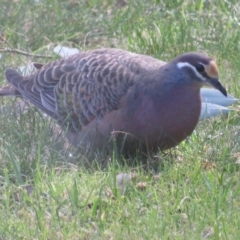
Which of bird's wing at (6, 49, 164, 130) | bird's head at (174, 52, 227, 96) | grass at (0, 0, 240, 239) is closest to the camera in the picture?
grass at (0, 0, 240, 239)

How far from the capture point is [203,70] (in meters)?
5.18

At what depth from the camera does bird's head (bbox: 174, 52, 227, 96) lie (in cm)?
517

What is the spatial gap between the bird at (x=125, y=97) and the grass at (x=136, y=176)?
14 cm

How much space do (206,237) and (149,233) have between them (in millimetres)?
291

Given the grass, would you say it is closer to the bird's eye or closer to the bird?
the bird

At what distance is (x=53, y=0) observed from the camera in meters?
8.11

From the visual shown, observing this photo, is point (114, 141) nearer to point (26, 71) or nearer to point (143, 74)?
point (143, 74)

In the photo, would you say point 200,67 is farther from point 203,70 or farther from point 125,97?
point 125,97

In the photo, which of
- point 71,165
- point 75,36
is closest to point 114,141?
point 71,165

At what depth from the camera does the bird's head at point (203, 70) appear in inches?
203

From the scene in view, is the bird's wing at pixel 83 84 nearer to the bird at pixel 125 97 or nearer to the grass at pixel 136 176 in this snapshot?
the bird at pixel 125 97

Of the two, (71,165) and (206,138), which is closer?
(71,165)

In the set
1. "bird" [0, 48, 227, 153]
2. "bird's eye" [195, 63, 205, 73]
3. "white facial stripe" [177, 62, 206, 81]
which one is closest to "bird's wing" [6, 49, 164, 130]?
"bird" [0, 48, 227, 153]

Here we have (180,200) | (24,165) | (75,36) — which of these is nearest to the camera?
(180,200)
